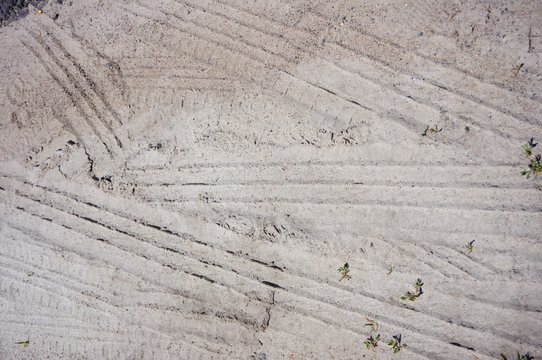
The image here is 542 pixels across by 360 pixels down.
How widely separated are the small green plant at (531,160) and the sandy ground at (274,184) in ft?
0.17

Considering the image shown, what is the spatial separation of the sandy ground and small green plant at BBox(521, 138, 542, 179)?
5 centimetres

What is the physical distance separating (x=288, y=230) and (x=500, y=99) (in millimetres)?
2076

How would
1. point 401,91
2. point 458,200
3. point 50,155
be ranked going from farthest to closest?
point 50,155 < point 401,91 < point 458,200

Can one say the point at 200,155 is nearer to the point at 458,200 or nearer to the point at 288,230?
the point at 288,230

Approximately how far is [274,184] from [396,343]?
5.30 ft

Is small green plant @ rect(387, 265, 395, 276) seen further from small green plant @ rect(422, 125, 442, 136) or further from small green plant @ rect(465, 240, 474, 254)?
small green plant @ rect(422, 125, 442, 136)

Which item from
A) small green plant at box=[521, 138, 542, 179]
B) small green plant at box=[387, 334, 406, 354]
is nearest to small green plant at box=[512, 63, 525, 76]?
small green plant at box=[521, 138, 542, 179]

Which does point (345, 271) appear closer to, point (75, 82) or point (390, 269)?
point (390, 269)

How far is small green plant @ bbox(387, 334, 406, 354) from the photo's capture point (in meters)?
2.93

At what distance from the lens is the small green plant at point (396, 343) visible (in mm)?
2932

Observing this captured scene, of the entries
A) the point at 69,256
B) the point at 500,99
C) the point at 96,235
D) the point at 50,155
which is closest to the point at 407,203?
the point at 500,99

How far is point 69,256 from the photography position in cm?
336

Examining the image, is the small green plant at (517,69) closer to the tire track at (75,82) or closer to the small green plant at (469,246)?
the small green plant at (469,246)

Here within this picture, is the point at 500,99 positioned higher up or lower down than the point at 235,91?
higher up
